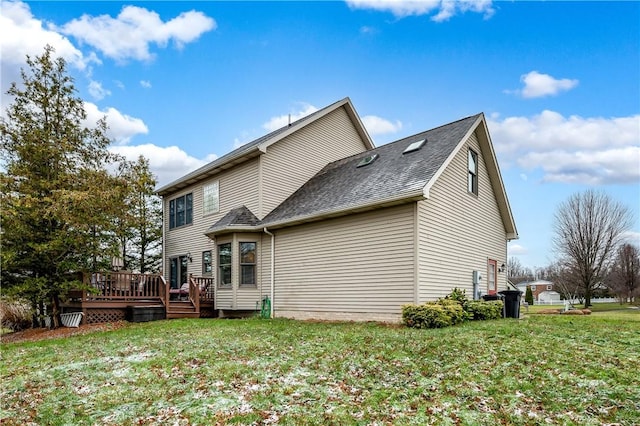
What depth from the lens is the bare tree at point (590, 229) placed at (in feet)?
98.3

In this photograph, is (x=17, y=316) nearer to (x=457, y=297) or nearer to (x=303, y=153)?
(x=303, y=153)

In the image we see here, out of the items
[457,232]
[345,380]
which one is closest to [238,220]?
[457,232]

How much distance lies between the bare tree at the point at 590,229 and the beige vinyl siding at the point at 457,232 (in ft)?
59.9

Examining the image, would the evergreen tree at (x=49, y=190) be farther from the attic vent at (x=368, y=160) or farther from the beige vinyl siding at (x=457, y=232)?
the beige vinyl siding at (x=457, y=232)

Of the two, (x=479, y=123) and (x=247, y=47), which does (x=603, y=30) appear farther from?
(x=247, y=47)

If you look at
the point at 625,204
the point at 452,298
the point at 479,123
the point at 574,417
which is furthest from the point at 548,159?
the point at 574,417

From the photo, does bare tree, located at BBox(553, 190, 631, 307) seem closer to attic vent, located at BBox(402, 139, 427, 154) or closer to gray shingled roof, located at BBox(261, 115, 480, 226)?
gray shingled roof, located at BBox(261, 115, 480, 226)

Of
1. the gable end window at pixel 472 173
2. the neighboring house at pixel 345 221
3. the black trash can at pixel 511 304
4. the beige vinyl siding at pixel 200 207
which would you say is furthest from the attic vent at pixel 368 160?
the black trash can at pixel 511 304

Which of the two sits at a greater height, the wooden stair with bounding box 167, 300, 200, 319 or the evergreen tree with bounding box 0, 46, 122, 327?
the evergreen tree with bounding box 0, 46, 122, 327

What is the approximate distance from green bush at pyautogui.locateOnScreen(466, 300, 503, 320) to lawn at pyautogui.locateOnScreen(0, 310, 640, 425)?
2.64 meters

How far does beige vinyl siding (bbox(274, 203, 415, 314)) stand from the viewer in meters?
10.9

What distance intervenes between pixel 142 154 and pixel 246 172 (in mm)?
10754

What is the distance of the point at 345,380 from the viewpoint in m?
5.70

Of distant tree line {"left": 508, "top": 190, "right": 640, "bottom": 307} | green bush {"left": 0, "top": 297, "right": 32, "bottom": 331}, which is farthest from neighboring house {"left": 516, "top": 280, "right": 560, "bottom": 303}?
green bush {"left": 0, "top": 297, "right": 32, "bottom": 331}
